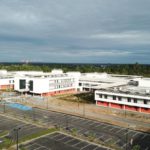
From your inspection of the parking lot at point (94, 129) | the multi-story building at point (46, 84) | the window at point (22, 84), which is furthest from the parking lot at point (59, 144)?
the window at point (22, 84)

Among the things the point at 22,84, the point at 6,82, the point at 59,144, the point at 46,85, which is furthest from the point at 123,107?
the point at 6,82

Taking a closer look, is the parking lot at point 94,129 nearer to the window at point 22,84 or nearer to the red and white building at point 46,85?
the red and white building at point 46,85

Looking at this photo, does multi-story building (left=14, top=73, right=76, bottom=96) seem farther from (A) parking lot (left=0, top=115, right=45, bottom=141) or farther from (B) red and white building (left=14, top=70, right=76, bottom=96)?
(A) parking lot (left=0, top=115, right=45, bottom=141)

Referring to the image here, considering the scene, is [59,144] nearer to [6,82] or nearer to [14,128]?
[14,128]

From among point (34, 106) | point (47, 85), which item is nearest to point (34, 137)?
point (34, 106)

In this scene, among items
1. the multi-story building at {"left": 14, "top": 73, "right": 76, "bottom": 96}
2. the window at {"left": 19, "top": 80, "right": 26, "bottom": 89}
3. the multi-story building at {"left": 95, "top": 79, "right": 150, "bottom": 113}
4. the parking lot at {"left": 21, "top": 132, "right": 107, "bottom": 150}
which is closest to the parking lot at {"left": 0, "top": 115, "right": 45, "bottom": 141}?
the parking lot at {"left": 21, "top": 132, "right": 107, "bottom": 150}

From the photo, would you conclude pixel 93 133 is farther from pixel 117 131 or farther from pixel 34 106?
pixel 34 106
